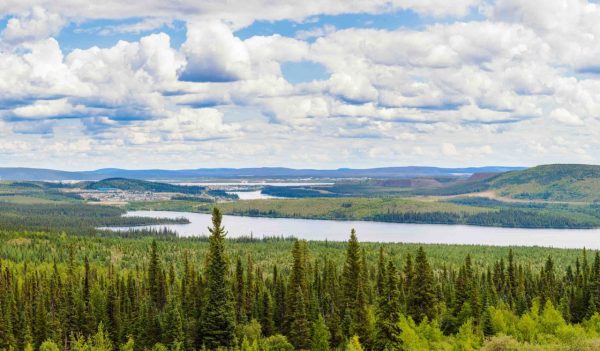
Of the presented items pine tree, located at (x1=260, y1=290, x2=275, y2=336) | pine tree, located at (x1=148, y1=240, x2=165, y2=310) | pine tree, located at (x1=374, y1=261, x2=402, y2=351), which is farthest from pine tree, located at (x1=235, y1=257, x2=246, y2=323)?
pine tree, located at (x1=374, y1=261, x2=402, y2=351)

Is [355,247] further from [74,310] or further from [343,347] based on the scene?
[74,310]

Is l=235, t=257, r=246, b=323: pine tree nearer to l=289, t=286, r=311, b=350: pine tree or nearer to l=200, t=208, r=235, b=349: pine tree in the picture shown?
l=289, t=286, r=311, b=350: pine tree

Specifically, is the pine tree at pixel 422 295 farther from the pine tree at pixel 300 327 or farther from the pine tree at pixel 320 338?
the pine tree at pixel 300 327

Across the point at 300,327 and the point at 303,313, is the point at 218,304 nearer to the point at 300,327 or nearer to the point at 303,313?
the point at 303,313

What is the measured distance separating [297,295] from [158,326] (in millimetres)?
35268

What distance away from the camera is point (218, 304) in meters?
101

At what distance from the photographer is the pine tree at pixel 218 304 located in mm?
100625

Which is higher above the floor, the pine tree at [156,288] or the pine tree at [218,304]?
the pine tree at [218,304]

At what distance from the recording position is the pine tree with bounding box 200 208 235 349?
10062cm

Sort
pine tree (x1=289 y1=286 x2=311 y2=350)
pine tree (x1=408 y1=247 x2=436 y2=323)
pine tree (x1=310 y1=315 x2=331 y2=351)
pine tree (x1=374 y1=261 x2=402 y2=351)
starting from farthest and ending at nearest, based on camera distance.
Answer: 1. pine tree (x1=408 y1=247 x2=436 y2=323)
2. pine tree (x1=289 y1=286 x2=311 y2=350)
3. pine tree (x1=310 y1=315 x2=331 y2=351)
4. pine tree (x1=374 y1=261 x2=402 y2=351)

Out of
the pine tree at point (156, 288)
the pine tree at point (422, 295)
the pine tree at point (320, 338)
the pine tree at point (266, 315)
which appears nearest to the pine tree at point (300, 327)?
the pine tree at point (320, 338)

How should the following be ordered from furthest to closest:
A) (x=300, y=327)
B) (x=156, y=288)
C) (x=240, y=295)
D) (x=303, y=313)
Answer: (x=156, y=288)
(x=240, y=295)
(x=300, y=327)
(x=303, y=313)

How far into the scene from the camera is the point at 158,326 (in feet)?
457

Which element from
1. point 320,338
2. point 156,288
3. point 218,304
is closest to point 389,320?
point 320,338
